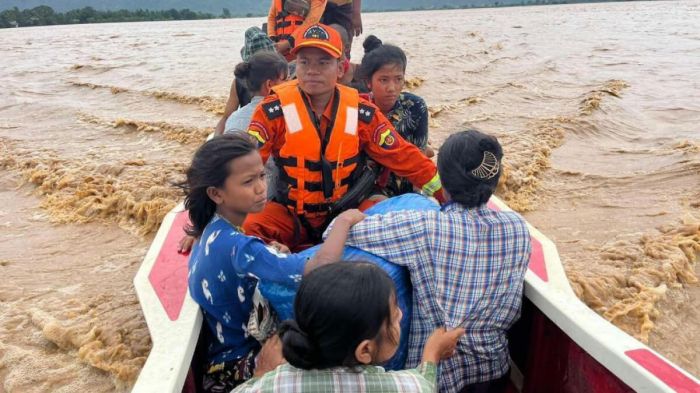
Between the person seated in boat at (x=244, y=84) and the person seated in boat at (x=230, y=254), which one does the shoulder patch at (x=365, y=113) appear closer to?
Result: the person seated in boat at (x=230, y=254)

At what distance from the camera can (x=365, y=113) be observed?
2506 millimetres

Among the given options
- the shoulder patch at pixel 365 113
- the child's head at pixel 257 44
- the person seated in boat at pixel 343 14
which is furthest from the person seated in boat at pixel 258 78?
the person seated in boat at pixel 343 14

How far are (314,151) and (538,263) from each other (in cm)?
103

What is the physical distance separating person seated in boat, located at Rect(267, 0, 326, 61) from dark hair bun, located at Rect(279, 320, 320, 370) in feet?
12.5

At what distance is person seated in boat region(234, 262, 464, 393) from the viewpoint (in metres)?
1.10

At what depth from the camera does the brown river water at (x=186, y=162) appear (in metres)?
2.95

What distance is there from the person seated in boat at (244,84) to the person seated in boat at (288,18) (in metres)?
0.33

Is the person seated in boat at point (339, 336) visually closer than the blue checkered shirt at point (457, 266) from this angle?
Yes

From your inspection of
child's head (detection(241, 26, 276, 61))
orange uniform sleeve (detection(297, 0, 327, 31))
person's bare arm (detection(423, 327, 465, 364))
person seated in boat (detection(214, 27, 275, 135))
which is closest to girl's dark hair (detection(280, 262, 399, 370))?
person's bare arm (detection(423, 327, 465, 364))

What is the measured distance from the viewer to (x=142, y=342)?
8.69 feet

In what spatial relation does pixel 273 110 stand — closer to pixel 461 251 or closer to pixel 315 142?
pixel 315 142

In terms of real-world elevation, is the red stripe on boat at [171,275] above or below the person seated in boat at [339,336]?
below

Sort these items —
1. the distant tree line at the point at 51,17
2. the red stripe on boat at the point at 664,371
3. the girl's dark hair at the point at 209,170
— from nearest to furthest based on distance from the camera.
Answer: the red stripe on boat at the point at 664,371 < the girl's dark hair at the point at 209,170 < the distant tree line at the point at 51,17

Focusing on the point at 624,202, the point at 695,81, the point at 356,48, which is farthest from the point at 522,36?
the point at 624,202
